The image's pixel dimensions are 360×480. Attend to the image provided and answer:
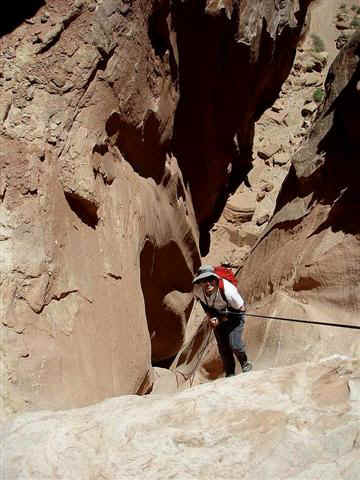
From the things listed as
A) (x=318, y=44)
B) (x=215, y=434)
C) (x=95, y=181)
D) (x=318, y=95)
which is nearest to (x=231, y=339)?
(x=215, y=434)

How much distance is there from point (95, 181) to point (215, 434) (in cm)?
348

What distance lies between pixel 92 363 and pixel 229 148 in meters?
7.20

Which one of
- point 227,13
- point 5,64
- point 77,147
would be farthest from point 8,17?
point 227,13

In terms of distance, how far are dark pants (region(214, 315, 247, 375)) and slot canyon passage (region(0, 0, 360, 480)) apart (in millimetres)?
761

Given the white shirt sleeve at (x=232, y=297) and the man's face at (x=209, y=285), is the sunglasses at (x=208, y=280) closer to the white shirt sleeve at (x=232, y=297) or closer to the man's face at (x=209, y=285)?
the man's face at (x=209, y=285)

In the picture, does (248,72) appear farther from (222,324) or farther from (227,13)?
(222,324)

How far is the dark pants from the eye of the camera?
454 centimetres

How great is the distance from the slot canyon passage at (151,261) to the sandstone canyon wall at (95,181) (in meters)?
0.02

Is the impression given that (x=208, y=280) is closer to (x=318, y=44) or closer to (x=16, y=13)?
(x=16, y=13)

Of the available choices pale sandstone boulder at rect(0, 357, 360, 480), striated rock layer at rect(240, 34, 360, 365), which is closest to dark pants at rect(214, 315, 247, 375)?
striated rock layer at rect(240, 34, 360, 365)

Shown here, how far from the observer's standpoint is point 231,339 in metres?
4.57

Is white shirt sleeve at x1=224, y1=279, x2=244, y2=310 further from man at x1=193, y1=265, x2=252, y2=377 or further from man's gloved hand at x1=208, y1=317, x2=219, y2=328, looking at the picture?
man's gloved hand at x1=208, y1=317, x2=219, y2=328

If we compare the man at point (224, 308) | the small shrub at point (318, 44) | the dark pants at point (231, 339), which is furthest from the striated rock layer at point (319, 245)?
the small shrub at point (318, 44)

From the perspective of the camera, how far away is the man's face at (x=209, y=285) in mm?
4371
